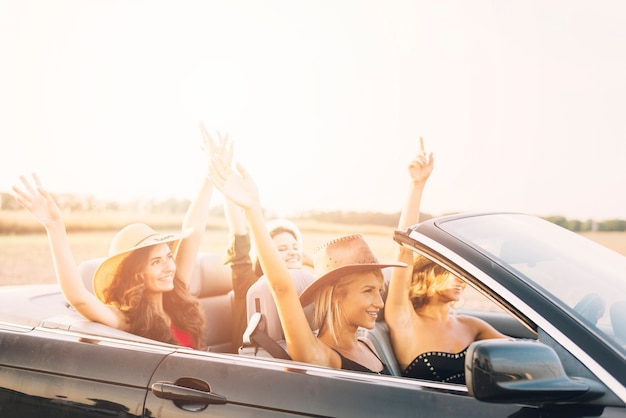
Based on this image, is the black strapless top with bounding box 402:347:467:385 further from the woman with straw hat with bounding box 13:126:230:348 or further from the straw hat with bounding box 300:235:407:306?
the woman with straw hat with bounding box 13:126:230:348

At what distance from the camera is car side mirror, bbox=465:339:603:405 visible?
171 centimetres

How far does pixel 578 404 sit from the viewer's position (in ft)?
5.84

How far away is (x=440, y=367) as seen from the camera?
263 centimetres

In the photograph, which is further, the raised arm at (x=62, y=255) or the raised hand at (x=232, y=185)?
the raised arm at (x=62, y=255)

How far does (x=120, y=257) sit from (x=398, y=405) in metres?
1.96

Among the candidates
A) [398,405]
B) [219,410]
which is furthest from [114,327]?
[398,405]

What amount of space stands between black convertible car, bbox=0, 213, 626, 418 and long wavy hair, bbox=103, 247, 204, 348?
457 mm

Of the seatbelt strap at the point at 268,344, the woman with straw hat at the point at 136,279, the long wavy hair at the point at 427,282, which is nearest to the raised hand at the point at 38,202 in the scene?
the woman with straw hat at the point at 136,279

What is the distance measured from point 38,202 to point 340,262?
123 centimetres

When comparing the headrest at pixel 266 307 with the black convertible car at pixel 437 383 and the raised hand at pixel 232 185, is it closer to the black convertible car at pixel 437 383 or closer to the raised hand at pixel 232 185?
the black convertible car at pixel 437 383

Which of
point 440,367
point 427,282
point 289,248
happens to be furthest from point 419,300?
point 289,248

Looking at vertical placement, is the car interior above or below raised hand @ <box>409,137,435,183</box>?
below

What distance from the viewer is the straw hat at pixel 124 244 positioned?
3.47 m

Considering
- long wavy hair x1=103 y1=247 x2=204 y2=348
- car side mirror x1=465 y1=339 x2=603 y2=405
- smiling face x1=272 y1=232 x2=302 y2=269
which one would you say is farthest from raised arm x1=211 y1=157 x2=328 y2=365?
smiling face x1=272 y1=232 x2=302 y2=269
